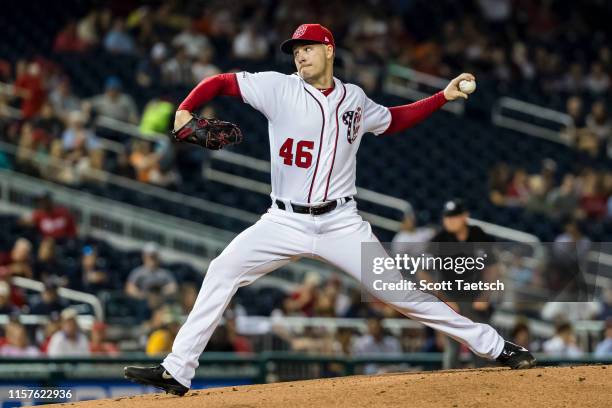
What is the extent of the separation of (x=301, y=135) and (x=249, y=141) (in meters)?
8.52

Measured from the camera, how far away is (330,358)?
10.0 metres

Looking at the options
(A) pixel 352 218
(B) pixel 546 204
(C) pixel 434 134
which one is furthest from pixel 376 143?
(A) pixel 352 218

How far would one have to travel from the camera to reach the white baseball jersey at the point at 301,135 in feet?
20.7

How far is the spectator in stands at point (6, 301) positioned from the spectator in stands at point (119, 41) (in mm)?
5892

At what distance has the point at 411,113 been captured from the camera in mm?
6844

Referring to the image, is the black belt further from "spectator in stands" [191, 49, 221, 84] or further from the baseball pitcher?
"spectator in stands" [191, 49, 221, 84]

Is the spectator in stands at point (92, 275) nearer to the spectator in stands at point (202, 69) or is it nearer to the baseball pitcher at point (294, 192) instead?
the spectator in stands at point (202, 69)

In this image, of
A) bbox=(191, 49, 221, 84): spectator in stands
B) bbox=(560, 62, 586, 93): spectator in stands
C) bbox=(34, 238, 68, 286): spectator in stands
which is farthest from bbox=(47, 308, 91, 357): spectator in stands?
bbox=(560, 62, 586, 93): spectator in stands

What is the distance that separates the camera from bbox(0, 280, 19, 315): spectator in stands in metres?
10.2

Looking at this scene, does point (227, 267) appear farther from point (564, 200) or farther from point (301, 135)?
point (564, 200)

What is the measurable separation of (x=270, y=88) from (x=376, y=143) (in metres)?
9.55

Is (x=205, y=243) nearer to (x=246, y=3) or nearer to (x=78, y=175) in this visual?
(x=78, y=175)

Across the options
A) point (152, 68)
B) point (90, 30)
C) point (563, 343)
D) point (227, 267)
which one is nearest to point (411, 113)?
point (227, 267)

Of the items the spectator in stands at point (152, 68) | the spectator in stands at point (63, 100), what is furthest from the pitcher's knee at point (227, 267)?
the spectator in stands at point (152, 68)
